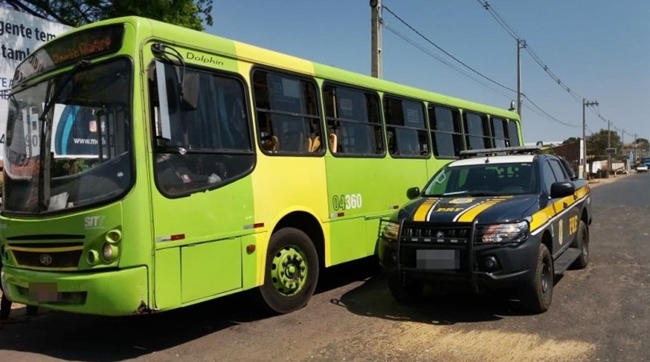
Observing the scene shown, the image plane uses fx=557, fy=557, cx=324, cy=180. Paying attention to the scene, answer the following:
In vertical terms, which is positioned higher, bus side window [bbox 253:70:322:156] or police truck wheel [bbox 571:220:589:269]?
bus side window [bbox 253:70:322:156]

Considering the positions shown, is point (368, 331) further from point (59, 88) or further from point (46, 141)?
point (59, 88)

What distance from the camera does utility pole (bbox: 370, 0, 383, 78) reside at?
1448 cm

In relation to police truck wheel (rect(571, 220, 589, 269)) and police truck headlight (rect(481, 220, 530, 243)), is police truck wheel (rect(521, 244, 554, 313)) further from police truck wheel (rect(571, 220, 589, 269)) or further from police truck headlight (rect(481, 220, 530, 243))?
police truck wheel (rect(571, 220, 589, 269))

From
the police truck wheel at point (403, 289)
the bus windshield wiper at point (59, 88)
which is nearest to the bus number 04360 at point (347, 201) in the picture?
the police truck wheel at point (403, 289)

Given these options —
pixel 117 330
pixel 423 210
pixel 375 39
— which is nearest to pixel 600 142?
pixel 375 39

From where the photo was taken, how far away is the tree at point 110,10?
12281mm

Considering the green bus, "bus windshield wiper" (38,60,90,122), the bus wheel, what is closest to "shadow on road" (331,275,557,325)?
the bus wheel

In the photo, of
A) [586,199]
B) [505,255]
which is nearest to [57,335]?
[505,255]

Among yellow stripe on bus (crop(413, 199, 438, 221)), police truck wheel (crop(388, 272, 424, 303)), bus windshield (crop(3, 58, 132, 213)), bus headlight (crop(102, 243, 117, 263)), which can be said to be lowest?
police truck wheel (crop(388, 272, 424, 303))

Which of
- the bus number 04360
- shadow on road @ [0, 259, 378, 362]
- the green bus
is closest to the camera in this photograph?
the green bus

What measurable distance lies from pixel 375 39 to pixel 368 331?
10.4 metres

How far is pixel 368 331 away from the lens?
5773mm

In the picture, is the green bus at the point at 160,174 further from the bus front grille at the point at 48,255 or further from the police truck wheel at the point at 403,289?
the police truck wheel at the point at 403,289

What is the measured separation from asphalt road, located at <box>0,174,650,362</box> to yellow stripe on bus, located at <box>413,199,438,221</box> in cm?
112
